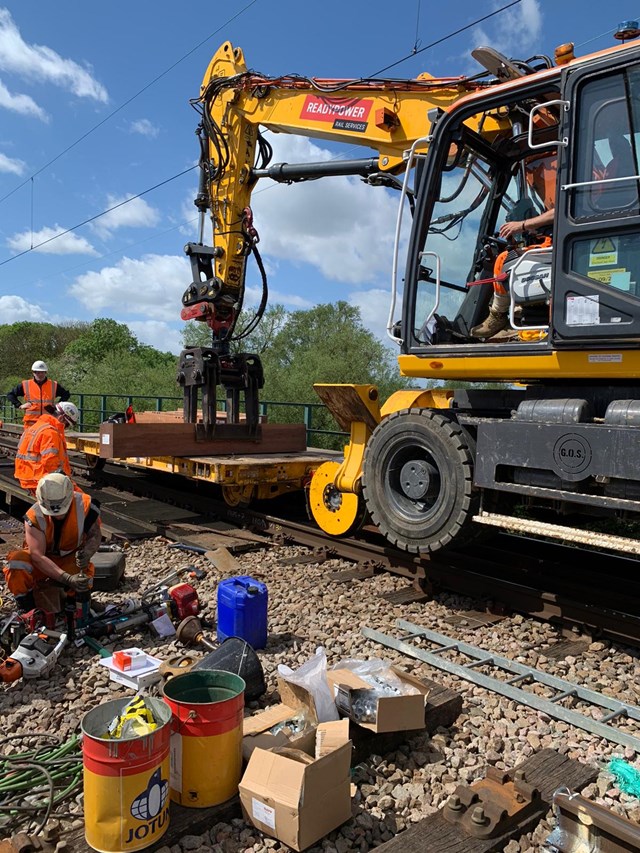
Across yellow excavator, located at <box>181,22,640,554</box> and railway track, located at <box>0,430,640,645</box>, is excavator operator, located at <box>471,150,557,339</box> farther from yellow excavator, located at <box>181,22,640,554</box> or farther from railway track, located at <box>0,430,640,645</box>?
railway track, located at <box>0,430,640,645</box>

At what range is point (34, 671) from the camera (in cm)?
402

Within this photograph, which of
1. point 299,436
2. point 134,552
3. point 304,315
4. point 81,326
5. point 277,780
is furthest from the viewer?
point 81,326

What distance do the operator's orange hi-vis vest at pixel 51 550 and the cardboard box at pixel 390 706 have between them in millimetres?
2348

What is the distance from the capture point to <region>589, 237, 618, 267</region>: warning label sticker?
4.07 m

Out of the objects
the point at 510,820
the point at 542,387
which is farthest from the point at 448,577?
the point at 510,820

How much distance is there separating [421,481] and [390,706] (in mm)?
2279

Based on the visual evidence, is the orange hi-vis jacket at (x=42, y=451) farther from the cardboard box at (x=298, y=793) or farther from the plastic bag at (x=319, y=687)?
the cardboard box at (x=298, y=793)

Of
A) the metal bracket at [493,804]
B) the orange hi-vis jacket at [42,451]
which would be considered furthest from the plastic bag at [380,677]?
the orange hi-vis jacket at [42,451]

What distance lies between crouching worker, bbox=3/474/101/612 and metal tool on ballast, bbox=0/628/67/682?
1.54ft

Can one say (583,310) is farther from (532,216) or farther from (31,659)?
(31,659)

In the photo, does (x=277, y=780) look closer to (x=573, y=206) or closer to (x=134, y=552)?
(x=573, y=206)

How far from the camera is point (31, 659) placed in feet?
13.3

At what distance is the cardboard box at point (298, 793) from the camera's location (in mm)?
2555

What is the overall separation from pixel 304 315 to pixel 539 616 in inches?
1156
